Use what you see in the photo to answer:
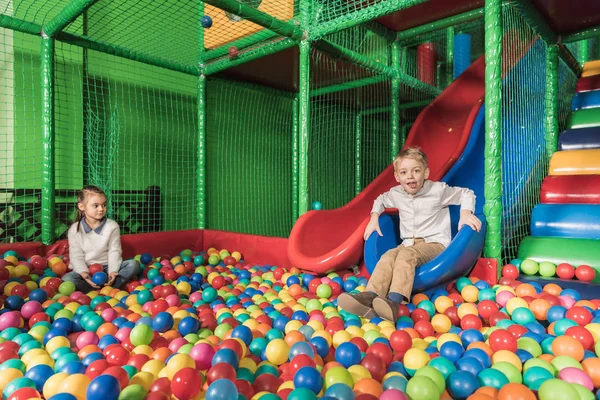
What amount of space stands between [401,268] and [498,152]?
0.91 m

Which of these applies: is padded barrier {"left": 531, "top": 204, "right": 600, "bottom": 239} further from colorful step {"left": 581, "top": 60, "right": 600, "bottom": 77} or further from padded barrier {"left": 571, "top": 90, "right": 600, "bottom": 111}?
colorful step {"left": 581, "top": 60, "right": 600, "bottom": 77}

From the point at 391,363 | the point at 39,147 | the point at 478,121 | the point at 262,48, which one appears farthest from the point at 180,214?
the point at 391,363

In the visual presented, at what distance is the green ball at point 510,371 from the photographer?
1.16m

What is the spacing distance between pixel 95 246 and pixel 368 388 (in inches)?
79.9

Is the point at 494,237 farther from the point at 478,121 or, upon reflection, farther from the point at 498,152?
the point at 478,121

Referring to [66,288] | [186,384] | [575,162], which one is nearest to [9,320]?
[66,288]

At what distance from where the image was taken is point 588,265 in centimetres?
222

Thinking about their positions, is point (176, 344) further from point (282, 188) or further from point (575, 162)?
point (282, 188)

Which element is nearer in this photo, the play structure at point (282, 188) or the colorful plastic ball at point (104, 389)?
the colorful plastic ball at point (104, 389)

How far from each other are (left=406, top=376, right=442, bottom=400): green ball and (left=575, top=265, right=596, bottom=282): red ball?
1620 millimetres

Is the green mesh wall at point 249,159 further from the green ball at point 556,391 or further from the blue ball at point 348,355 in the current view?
the green ball at point 556,391

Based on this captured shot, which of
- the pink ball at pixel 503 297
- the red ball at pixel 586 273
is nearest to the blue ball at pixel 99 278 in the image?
the pink ball at pixel 503 297

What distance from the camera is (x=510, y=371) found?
1169mm

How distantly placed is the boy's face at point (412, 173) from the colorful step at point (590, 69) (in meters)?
2.80
